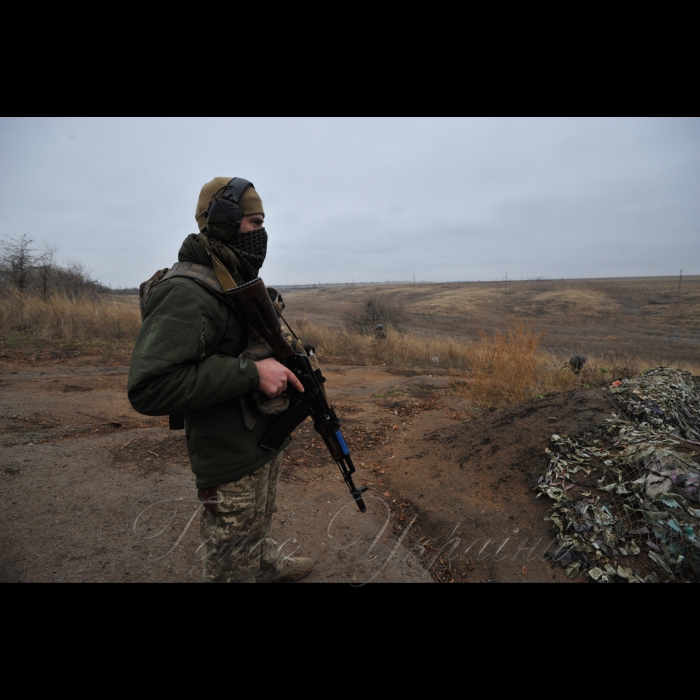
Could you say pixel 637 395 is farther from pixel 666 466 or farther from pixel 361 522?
pixel 361 522

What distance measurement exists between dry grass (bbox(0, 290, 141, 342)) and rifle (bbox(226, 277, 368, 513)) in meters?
11.5

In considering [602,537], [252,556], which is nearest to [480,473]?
[602,537]

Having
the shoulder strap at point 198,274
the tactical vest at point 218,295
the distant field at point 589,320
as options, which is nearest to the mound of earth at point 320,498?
the tactical vest at point 218,295

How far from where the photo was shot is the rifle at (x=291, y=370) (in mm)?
1771

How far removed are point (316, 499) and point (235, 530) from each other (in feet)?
6.08

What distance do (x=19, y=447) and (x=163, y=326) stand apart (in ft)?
13.0

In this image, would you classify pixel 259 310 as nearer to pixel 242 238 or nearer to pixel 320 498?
pixel 242 238

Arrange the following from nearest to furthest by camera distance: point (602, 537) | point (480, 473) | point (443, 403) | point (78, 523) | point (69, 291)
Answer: point (602, 537)
point (78, 523)
point (480, 473)
point (443, 403)
point (69, 291)

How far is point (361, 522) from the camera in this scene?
128 inches

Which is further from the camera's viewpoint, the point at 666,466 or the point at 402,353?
the point at 402,353

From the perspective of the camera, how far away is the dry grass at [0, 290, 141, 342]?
1105cm

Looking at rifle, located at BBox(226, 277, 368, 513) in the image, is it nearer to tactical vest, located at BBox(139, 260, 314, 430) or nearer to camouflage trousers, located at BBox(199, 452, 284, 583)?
tactical vest, located at BBox(139, 260, 314, 430)

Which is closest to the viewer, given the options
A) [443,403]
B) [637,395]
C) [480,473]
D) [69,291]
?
[480,473]

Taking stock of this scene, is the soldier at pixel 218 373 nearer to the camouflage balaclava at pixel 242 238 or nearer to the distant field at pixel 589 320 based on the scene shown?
the camouflage balaclava at pixel 242 238
